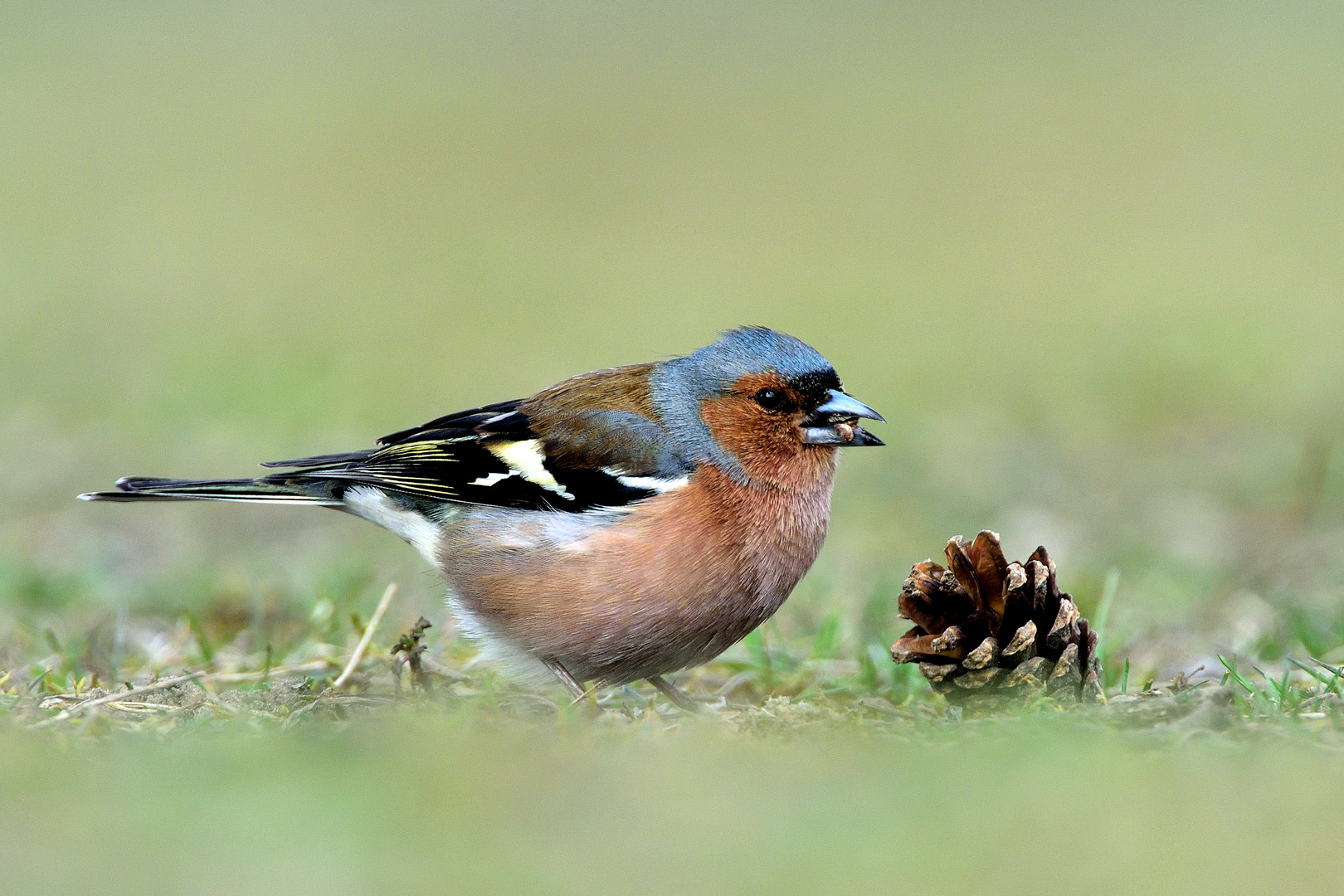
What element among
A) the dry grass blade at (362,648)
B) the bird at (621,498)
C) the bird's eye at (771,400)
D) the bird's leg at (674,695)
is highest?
the bird's eye at (771,400)

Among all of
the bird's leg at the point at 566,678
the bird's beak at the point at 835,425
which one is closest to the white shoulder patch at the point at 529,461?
the bird's leg at the point at 566,678

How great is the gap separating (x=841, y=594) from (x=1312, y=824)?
142 inches

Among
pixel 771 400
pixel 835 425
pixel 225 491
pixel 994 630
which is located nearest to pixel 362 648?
pixel 225 491

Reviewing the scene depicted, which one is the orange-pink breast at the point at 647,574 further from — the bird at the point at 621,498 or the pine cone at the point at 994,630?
the pine cone at the point at 994,630

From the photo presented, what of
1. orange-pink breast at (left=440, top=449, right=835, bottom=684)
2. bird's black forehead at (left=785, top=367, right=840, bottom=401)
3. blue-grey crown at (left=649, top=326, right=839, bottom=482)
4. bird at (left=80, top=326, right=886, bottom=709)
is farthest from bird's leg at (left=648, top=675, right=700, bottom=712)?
bird's black forehead at (left=785, top=367, right=840, bottom=401)

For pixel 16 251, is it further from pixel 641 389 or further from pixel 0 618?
pixel 641 389

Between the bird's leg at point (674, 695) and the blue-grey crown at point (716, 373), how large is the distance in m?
0.84

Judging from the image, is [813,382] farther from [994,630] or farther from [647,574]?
[994,630]

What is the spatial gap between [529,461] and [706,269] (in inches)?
468

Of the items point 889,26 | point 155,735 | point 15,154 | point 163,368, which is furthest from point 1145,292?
point 889,26

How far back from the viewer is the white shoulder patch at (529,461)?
539 centimetres

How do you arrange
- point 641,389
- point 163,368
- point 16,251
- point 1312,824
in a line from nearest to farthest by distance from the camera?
point 1312,824 < point 641,389 < point 163,368 < point 16,251

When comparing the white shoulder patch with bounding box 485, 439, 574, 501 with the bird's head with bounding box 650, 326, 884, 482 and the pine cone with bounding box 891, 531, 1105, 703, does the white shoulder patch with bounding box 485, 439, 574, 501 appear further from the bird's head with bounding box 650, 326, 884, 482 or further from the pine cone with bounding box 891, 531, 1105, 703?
the pine cone with bounding box 891, 531, 1105, 703

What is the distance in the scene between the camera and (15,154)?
72.4ft
